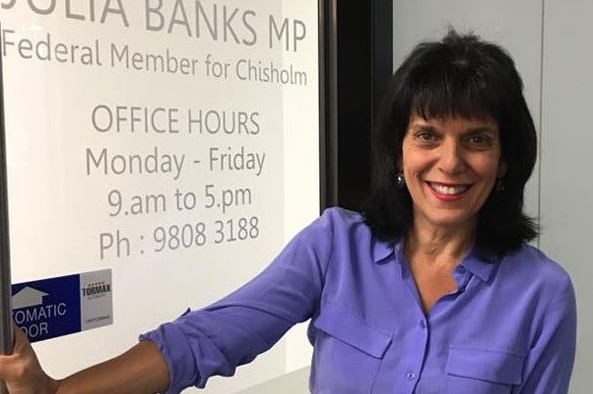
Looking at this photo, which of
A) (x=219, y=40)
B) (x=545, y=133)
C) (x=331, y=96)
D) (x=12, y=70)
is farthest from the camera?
(x=545, y=133)

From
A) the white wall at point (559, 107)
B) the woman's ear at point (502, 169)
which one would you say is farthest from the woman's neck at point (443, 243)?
the white wall at point (559, 107)

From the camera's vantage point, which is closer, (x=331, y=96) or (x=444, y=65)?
(x=444, y=65)

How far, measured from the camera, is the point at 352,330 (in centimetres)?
133

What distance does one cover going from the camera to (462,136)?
50.4 inches

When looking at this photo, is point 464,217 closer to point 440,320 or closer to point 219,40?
point 440,320

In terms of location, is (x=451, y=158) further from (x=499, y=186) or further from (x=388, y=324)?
(x=388, y=324)

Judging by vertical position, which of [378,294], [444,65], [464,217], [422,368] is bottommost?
[422,368]

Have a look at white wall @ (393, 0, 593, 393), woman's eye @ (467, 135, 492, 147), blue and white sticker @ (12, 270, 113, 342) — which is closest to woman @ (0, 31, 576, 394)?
woman's eye @ (467, 135, 492, 147)

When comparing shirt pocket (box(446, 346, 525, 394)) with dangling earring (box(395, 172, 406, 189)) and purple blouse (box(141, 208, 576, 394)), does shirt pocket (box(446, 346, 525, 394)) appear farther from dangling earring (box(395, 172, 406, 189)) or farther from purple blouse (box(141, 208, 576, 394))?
dangling earring (box(395, 172, 406, 189))

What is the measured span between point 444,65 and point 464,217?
270mm

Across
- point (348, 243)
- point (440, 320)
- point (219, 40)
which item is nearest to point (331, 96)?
point (219, 40)

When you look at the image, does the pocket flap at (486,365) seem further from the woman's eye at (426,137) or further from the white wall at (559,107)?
the white wall at (559,107)

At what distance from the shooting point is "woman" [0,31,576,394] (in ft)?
4.15

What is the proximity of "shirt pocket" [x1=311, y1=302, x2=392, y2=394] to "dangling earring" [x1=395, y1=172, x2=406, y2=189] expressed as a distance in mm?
267
